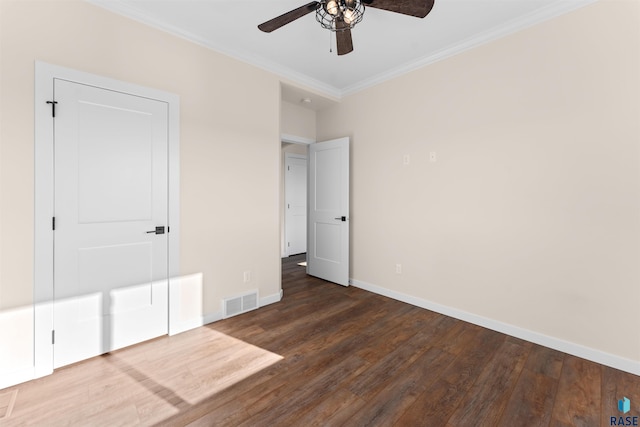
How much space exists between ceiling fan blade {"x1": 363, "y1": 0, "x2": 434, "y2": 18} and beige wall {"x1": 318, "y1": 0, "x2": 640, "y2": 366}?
1433mm

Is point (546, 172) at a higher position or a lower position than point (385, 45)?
lower

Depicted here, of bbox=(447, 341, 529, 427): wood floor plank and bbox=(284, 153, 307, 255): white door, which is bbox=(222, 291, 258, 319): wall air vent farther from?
bbox=(284, 153, 307, 255): white door

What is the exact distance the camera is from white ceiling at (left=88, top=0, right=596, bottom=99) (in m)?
2.35

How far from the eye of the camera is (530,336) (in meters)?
2.55

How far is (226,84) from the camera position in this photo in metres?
3.00

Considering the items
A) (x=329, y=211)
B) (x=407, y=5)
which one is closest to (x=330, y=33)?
(x=407, y=5)

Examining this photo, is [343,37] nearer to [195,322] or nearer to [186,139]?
[186,139]

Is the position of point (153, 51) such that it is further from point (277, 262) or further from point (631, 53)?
point (631, 53)

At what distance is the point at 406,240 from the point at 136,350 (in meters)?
2.91

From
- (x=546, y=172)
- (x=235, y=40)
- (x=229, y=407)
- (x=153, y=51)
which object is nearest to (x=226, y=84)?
(x=235, y=40)

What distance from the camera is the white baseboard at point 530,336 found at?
215 cm

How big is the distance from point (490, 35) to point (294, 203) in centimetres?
437

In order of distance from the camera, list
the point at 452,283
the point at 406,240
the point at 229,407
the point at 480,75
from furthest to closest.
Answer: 1. the point at 406,240
2. the point at 452,283
3. the point at 480,75
4. the point at 229,407

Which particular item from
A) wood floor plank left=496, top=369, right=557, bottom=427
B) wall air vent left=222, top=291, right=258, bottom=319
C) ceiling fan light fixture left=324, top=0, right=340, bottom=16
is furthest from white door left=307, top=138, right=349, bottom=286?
wood floor plank left=496, top=369, right=557, bottom=427
